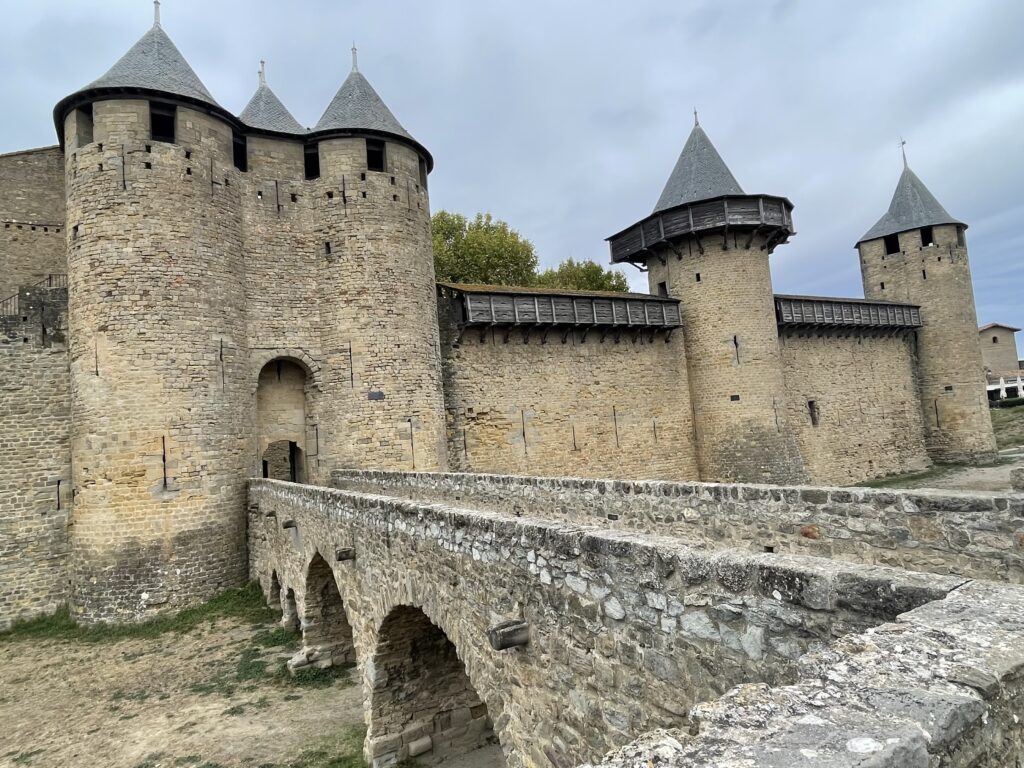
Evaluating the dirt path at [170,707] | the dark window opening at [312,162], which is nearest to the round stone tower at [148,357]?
the dirt path at [170,707]

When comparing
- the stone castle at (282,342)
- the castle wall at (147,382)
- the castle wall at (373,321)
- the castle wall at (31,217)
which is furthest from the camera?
the castle wall at (31,217)

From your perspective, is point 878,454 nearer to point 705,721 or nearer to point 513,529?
point 513,529

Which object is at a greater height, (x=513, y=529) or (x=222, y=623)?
(x=513, y=529)

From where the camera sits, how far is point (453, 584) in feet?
15.8

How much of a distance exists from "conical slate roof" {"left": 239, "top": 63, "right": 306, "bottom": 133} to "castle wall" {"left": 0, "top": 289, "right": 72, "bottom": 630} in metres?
6.59

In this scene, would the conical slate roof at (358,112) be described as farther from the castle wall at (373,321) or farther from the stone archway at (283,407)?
the stone archway at (283,407)

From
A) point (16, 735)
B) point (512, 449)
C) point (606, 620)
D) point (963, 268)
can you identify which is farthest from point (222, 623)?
point (963, 268)

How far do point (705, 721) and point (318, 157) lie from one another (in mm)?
16979

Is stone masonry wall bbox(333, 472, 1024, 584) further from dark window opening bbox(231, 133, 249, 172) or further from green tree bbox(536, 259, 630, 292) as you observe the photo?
green tree bbox(536, 259, 630, 292)

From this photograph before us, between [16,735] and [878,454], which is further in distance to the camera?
[878,454]

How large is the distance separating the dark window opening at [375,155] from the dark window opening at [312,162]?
1.39 m

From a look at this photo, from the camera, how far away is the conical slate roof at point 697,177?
20719 millimetres

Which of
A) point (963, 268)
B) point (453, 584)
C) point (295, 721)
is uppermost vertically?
point (963, 268)

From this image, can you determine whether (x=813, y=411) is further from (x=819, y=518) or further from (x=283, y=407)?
(x=819, y=518)
